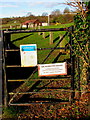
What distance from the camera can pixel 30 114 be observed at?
4129 millimetres

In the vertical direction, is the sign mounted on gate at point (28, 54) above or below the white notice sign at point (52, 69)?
above

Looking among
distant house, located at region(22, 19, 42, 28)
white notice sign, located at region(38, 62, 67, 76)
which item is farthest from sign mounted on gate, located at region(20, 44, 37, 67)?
distant house, located at region(22, 19, 42, 28)

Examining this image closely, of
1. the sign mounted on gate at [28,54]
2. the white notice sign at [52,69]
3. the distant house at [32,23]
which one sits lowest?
the white notice sign at [52,69]

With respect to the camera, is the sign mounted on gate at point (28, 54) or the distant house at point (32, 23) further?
the distant house at point (32, 23)

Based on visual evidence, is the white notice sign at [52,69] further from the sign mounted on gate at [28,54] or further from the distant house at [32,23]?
the distant house at [32,23]

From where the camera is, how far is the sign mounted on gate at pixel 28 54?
4.24 meters

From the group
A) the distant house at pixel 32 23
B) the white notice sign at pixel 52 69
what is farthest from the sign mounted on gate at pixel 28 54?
the distant house at pixel 32 23

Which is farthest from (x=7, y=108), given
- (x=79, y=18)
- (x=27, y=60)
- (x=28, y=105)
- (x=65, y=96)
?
(x=79, y=18)

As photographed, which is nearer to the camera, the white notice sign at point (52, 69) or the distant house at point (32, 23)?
the white notice sign at point (52, 69)

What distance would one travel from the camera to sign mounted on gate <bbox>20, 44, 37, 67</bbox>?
424 centimetres

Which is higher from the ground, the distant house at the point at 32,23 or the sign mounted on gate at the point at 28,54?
the distant house at the point at 32,23

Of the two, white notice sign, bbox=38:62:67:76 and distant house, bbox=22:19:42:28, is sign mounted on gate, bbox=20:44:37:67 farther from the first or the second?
distant house, bbox=22:19:42:28

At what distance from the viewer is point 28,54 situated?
4273 mm

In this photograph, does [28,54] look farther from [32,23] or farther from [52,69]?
[32,23]
